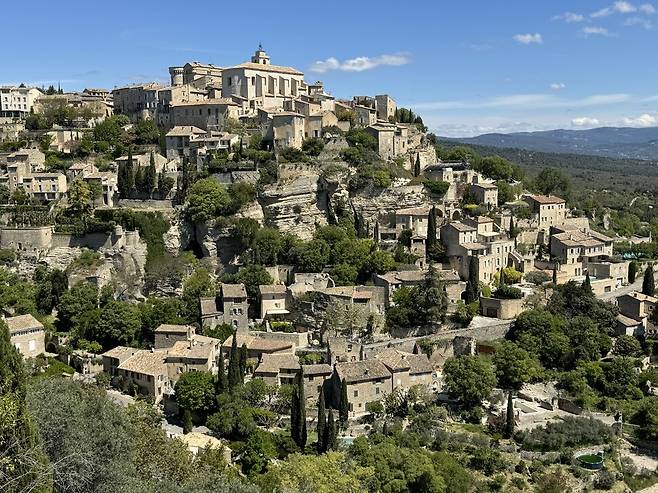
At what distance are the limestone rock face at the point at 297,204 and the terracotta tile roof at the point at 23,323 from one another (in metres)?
18.4

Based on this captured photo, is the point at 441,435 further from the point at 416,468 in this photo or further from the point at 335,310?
the point at 335,310

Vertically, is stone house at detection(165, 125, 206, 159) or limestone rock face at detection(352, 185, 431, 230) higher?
stone house at detection(165, 125, 206, 159)

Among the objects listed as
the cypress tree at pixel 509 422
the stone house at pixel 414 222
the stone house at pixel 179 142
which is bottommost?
the cypress tree at pixel 509 422

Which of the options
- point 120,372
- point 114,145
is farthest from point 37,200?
point 120,372

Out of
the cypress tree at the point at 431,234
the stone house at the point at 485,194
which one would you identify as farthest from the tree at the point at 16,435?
the stone house at the point at 485,194

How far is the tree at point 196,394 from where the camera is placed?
34.0m

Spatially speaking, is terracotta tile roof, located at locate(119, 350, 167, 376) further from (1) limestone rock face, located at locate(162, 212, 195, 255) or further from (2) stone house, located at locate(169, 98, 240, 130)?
(2) stone house, located at locate(169, 98, 240, 130)

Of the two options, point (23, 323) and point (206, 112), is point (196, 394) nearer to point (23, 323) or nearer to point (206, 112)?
point (23, 323)

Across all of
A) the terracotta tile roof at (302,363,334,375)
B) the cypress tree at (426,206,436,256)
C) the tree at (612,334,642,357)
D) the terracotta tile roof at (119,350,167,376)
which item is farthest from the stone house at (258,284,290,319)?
the tree at (612,334,642,357)

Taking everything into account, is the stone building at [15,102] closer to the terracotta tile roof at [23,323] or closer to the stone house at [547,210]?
the terracotta tile roof at [23,323]

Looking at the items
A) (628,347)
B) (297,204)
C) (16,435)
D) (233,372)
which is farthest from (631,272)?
(16,435)

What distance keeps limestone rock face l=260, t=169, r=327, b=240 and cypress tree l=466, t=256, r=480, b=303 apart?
43.3 feet

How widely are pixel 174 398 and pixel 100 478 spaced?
16725 mm

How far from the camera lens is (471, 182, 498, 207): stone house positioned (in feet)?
179
